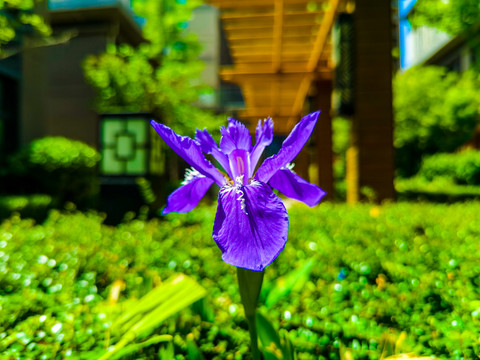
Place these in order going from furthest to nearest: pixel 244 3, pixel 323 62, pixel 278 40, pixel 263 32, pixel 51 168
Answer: pixel 323 62 → pixel 51 168 → pixel 278 40 → pixel 263 32 → pixel 244 3

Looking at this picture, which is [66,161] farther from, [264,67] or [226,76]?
[264,67]

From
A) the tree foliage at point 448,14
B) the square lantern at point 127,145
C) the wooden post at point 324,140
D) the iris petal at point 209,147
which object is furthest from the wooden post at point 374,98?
the iris petal at point 209,147

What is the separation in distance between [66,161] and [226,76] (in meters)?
4.09

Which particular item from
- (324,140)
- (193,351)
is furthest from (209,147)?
(324,140)

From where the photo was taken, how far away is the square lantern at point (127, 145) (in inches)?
217

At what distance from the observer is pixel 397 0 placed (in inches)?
284

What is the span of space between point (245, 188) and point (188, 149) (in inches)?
6.7

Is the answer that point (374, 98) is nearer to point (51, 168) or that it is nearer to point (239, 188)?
point (239, 188)

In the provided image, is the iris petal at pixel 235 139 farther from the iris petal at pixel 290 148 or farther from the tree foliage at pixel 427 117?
the tree foliage at pixel 427 117

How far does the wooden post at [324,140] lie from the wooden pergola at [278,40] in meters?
0.33

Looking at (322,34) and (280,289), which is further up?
(322,34)

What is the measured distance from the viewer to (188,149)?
1.04 metres

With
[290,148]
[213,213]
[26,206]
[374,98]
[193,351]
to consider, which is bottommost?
[193,351]

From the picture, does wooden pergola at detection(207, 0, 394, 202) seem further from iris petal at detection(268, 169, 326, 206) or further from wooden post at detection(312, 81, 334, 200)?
iris petal at detection(268, 169, 326, 206)
